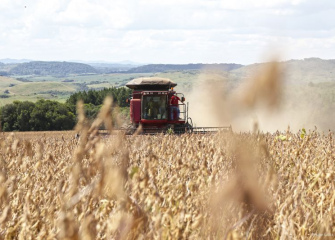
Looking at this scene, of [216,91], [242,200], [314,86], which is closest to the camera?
[216,91]

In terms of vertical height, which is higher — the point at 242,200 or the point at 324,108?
the point at 242,200

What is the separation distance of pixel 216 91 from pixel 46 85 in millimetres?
185739

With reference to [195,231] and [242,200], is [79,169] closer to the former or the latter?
[242,200]

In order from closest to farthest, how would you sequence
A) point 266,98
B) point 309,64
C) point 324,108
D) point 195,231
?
point 266,98 → point 195,231 → point 324,108 → point 309,64

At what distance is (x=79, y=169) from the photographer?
154cm

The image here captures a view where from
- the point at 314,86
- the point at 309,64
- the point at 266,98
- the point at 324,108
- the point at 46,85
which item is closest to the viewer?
the point at 266,98

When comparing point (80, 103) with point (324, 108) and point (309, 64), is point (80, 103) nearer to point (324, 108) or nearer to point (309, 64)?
point (324, 108)

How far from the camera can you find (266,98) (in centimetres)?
131

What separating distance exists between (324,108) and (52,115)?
22810 millimetres

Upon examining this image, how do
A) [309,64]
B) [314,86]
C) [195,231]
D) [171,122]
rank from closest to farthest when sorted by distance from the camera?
[195,231] → [171,122] → [314,86] → [309,64]

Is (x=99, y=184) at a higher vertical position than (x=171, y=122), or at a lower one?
higher

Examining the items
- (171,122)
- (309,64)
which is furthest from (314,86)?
(171,122)

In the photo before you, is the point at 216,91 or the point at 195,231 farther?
the point at 195,231

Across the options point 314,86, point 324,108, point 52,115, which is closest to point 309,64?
point 314,86
